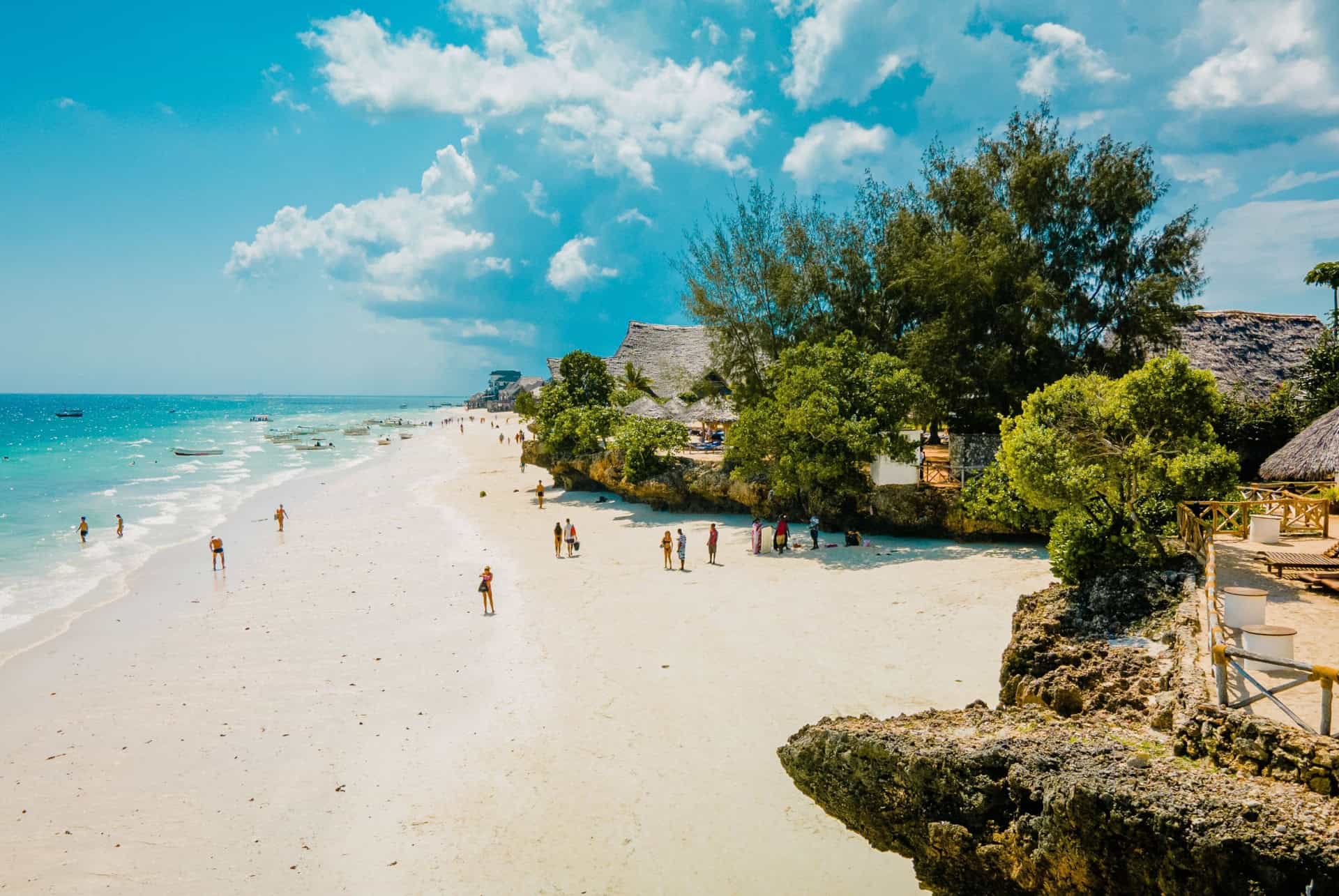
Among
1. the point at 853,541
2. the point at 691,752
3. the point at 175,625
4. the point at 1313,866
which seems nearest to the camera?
the point at 1313,866

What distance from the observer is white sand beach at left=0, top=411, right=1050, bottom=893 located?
7.75m

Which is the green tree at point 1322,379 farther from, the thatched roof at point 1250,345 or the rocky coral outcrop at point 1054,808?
the rocky coral outcrop at point 1054,808

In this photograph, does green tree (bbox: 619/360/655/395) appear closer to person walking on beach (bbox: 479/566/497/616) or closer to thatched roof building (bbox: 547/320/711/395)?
thatched roof building (bbox: 547/320/711/395)

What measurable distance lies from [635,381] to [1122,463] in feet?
98.4

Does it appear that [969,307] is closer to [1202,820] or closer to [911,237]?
[911,237]

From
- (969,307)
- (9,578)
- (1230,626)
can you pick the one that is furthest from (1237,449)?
(9,578)

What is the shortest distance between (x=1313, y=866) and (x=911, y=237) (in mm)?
21705

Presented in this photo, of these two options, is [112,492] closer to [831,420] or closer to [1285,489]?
[831,420]

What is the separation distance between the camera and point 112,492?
37.0 metres

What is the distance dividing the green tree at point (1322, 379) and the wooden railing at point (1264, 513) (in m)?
8.30

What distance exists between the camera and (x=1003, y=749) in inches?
241

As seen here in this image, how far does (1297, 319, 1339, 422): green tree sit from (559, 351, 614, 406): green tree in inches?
968

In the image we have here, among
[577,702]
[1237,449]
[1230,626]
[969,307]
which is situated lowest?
[577,702]

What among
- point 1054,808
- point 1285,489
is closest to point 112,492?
point 1054,808
